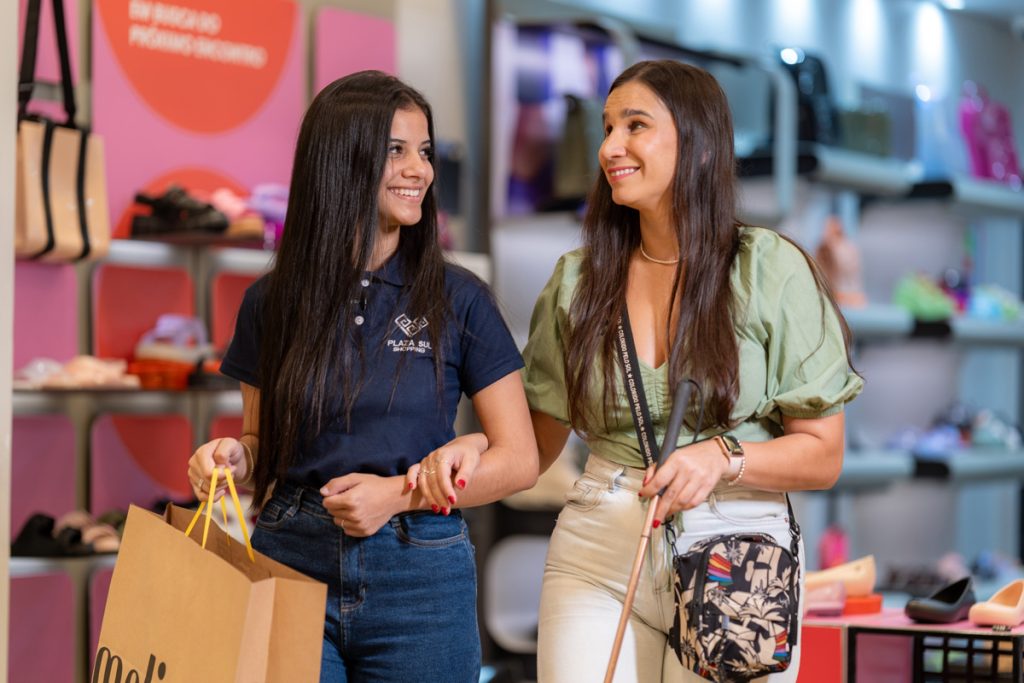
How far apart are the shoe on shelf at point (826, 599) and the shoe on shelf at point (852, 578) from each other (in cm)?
2

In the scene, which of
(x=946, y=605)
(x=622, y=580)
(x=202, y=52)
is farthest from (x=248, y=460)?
(x=202, y=52)

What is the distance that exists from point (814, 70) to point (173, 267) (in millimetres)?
3199

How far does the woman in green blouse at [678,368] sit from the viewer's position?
7.22 feet

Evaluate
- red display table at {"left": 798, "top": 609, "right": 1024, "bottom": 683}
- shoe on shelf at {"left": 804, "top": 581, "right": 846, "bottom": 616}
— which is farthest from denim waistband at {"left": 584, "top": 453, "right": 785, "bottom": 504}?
shoe on shelf at {"left": 804, "top": 581, "right": 846, "bottom": 616}

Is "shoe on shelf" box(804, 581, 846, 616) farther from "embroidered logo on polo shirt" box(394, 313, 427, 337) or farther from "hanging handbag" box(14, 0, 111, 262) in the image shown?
"hanging handbag" box(14, 0, 111, 262)

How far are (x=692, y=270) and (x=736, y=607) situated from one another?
21.9 inches

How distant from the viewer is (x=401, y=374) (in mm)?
2164

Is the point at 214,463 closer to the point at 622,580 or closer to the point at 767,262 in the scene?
the point at 622,580

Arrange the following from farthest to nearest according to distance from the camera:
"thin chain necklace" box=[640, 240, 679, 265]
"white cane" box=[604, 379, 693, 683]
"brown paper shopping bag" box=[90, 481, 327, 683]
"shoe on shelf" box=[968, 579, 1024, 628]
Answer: "shoe on shelf" box=[968, 579, 1024, 628] < "thin chain necklace" box=[640, 240, 679, 265] < "white cane" box=[604, 379, 693, 683] < "brown paper shopping bag" box=[90, 481, 327, 683]

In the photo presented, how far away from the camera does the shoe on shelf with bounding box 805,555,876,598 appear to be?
3023 millimetres

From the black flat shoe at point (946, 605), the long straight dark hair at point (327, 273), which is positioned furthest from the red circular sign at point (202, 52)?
the black flat shoe at point (946, 605)

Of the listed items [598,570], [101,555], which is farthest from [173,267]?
[598,570]

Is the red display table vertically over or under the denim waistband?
under

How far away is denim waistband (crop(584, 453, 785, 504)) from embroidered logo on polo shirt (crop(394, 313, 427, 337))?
1.27ft
